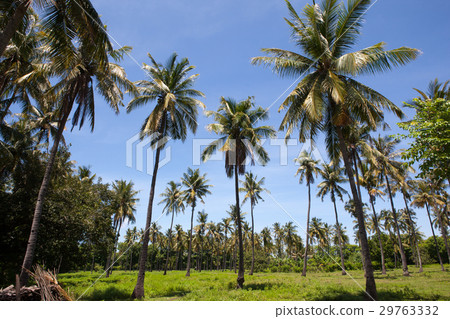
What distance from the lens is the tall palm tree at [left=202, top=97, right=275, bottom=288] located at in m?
17.8

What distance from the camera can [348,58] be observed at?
10.1 meters

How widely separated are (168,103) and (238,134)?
566 cm

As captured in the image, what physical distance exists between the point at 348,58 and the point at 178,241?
52107mm

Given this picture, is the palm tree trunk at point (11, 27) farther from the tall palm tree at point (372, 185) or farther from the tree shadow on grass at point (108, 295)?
the tall palm tree at point (372, 185)

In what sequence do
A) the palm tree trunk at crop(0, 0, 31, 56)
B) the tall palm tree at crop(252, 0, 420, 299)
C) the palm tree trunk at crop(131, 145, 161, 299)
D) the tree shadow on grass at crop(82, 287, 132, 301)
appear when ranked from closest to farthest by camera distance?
the palm tree trunk at crop(0, 0, 31, 56)
the tall palm tree at crop(252, 0, 420, 299)
the palm tree trunk at crop(131, 145, 161, 299)
the tree shadow on grass at crop(82, 287, 132, 301)

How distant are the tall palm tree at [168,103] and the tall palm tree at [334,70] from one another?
20.4ft

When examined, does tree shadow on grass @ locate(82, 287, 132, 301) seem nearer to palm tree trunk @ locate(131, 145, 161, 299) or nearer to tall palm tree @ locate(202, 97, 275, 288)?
palm tree trunk @ locate(131, 145, 161, 299)

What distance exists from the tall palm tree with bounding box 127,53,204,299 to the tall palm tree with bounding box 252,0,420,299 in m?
6.21

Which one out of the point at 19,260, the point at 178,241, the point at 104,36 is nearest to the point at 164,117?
the point at 104,36

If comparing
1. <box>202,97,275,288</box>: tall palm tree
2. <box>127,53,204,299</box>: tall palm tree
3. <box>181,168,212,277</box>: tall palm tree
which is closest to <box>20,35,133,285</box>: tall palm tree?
<box>127,53,204,299</box>: tall palm tree

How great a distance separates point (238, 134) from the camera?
18.5 m

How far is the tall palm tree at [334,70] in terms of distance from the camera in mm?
10227

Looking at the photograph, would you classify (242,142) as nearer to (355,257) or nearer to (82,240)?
(82,240)
